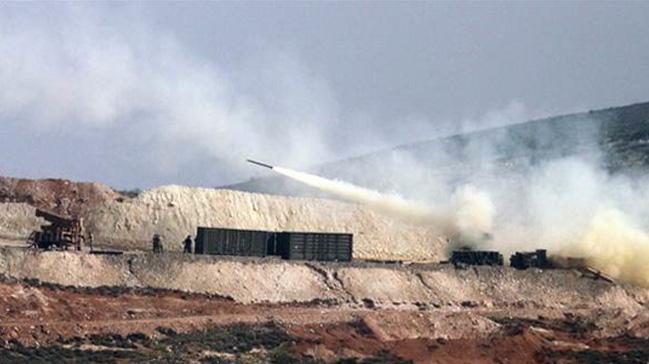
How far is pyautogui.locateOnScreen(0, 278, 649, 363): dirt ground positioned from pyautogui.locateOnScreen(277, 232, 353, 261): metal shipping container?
7535 mm

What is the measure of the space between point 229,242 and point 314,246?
5.32m

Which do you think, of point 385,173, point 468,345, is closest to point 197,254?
point 468,345

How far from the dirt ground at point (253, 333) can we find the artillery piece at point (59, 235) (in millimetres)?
7130

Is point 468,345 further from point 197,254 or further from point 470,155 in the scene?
point 470,155

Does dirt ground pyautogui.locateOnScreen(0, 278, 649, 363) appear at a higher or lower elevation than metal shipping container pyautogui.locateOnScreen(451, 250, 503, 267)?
lower

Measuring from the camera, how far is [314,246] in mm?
61656

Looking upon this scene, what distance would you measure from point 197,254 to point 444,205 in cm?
3066

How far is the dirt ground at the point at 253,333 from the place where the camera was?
128 ft

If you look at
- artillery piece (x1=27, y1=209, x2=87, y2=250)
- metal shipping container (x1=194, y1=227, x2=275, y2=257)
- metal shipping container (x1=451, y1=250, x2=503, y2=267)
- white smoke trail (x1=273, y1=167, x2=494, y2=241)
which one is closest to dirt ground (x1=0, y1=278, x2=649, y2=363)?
artillery piece (x1=27, y1=209, x2=87, y2=250)

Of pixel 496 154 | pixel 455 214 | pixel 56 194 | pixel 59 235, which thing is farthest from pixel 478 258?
pixel 496 154

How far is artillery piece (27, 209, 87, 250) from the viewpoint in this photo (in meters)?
55.2

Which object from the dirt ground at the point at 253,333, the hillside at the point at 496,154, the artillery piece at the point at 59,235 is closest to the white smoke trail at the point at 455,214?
the hillside at the point at 496,154

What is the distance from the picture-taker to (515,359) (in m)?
44.7

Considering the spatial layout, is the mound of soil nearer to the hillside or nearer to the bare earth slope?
the bare earth slope
